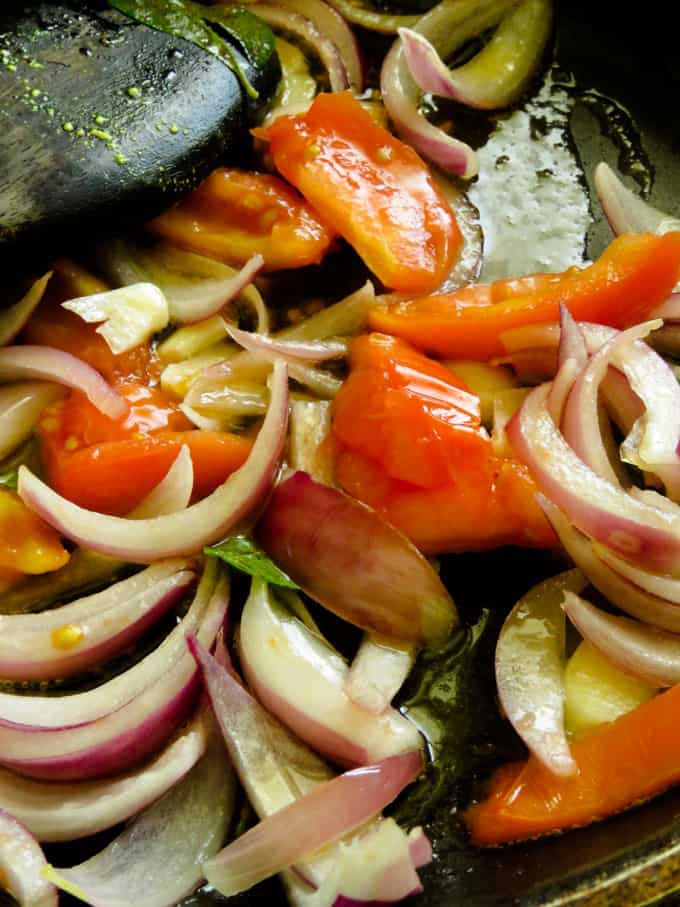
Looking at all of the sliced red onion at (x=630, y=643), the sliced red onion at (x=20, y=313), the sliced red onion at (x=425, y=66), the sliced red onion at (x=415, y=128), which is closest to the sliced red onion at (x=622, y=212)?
the sliced red onion at (x=415, y=128)

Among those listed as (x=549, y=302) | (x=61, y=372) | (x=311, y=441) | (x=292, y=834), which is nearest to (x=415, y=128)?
(x=549, y=302)

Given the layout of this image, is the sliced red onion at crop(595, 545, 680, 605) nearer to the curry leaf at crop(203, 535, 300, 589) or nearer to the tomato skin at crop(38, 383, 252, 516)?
the curry leaf at crop(203, 535, 300, 589)

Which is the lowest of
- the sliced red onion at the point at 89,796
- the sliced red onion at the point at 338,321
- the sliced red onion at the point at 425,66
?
the sliced red onion at the point at 89,796

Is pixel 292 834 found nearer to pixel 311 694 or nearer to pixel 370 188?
pixel 311 694

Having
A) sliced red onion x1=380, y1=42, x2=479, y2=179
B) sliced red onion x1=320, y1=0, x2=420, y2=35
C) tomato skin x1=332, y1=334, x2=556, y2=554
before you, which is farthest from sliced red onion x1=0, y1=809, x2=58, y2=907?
sliced red onion x1=320, y1=0, x2=420, y2=35

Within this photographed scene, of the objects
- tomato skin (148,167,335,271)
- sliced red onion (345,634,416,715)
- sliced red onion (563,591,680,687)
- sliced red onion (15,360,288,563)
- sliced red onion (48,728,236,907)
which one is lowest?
sliced red onion (48,728,236,907)

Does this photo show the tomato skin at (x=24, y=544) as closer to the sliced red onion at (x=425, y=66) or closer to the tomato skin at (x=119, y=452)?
the tomato skin at (x=119, y=452)
